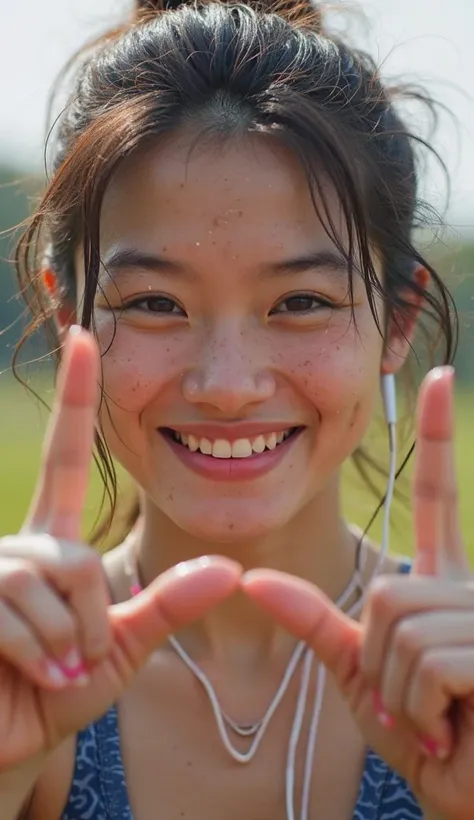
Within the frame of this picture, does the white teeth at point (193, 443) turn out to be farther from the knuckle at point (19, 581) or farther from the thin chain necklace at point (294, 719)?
the knuckle at point (19, 581)

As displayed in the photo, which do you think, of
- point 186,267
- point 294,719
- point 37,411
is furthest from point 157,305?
point 37,411

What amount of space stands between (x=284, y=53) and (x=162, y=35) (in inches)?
8.6

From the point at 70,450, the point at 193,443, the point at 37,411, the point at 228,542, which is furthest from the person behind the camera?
the point at 37,411

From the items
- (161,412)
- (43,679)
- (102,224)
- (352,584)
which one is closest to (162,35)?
(102,224)

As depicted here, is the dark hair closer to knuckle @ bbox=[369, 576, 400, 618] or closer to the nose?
the nose

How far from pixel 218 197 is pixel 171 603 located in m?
0.71

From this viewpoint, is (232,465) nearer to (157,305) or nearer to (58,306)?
(157,305)

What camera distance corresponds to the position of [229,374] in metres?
1.81

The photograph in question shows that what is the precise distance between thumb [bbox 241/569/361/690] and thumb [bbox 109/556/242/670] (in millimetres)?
33

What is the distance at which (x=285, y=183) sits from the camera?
1889 mm

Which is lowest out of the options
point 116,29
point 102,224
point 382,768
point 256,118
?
point 382,768

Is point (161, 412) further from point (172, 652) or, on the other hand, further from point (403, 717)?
point (403, 717)

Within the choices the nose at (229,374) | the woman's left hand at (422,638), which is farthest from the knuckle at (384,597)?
the nose at (229,374)

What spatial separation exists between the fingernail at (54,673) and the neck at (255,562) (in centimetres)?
68
